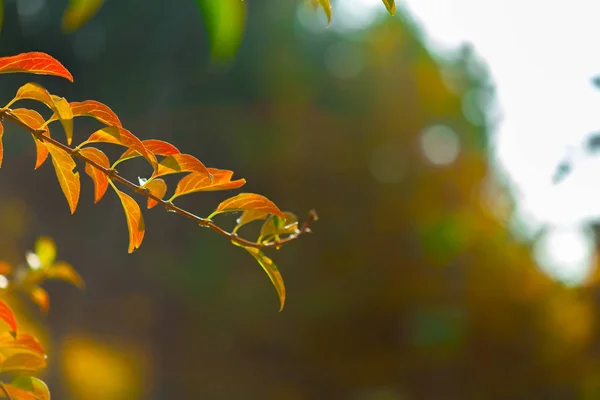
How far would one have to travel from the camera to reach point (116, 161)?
264mm

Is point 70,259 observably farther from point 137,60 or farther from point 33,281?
point 33,281

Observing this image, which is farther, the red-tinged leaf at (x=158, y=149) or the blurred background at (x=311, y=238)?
the blurred background at (x=311, y=238)

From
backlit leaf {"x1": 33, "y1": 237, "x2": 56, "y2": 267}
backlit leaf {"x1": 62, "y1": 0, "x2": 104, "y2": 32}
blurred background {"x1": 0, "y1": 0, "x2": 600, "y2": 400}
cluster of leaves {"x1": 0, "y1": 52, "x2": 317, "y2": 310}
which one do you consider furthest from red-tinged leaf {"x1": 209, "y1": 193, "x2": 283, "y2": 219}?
blurred background {"x1": 0, "y1": 0, "x2": 600, "y2": 400}

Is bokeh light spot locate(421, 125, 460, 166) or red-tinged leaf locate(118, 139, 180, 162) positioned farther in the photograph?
bokeh light spot locate(421, 125, 460, 166)

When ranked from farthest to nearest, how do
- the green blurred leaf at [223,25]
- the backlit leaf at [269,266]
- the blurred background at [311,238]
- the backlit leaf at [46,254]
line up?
the blurred background at [311,238]
the backlit leaf at [46,254]
the backlit leaf at [269,266]
the green blurred leaf at [223,25]

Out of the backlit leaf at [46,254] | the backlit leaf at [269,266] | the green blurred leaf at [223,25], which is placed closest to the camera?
the green blurred leaf at [223,25]

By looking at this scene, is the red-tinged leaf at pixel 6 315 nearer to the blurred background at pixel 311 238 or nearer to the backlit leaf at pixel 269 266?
the backlit leaf at pixel 269 266

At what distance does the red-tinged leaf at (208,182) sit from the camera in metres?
0.29

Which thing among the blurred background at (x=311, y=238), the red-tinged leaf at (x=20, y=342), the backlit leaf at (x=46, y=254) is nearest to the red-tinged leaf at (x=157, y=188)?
the red-tinged leaf at (x=20, y=342)

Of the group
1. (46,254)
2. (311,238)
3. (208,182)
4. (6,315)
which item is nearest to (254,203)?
(208,182)

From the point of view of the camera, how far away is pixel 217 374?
469cm

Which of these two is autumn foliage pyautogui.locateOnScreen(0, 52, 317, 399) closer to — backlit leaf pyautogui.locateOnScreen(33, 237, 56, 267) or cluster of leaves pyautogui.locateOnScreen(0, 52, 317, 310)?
cluster of leaves pyautogui.locateOnScreen(0, 52, 317, 310)

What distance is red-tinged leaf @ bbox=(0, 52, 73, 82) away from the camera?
0.24m

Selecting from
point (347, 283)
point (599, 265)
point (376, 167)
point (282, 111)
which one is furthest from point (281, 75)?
point (599, 265)
